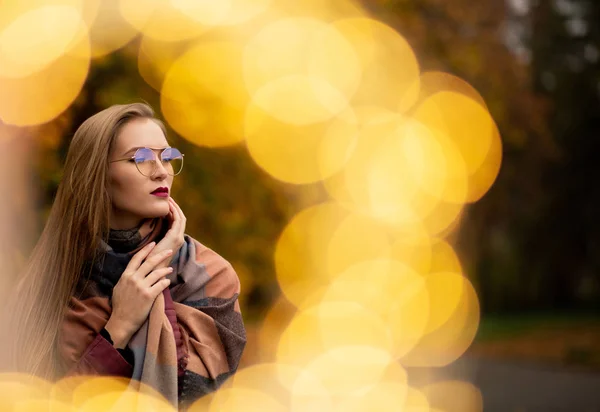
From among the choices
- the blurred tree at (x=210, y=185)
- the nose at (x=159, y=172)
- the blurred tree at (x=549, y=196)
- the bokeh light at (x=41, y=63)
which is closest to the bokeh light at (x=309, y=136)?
the bokeh light at (x=41, y=63)

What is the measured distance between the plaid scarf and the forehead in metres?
0.22

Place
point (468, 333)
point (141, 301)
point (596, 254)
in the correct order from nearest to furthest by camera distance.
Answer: point (141, 301)
point (468, 333)
point (596, 254)

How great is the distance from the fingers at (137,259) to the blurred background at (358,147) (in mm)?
348

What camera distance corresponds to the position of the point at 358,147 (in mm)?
10102

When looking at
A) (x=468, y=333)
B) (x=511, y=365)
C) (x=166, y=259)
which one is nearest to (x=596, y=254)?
(x=468, y=333)

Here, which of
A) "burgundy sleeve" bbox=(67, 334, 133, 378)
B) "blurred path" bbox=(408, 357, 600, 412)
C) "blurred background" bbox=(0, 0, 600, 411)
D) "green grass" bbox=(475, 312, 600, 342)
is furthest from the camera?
"green grass" bbox=(475, 312, 600, 342)

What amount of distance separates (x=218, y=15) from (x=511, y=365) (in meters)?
10.5

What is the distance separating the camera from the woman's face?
2455 millimetres

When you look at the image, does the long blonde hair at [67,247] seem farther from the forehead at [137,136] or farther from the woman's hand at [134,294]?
the woman's hand at [134,294]

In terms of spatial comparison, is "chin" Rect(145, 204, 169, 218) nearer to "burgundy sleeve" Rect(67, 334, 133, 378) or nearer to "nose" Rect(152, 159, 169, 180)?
"nose" Rect(152, 159, 169, 180)

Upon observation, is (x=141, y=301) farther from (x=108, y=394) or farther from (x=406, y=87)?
(x=406, y=87)

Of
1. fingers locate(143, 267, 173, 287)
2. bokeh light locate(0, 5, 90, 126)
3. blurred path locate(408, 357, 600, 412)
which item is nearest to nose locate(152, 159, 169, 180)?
fingers locate(143, 267, 173, 287)

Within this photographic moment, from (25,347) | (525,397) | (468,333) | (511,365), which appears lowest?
(468,333)

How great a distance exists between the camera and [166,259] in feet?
7.93
